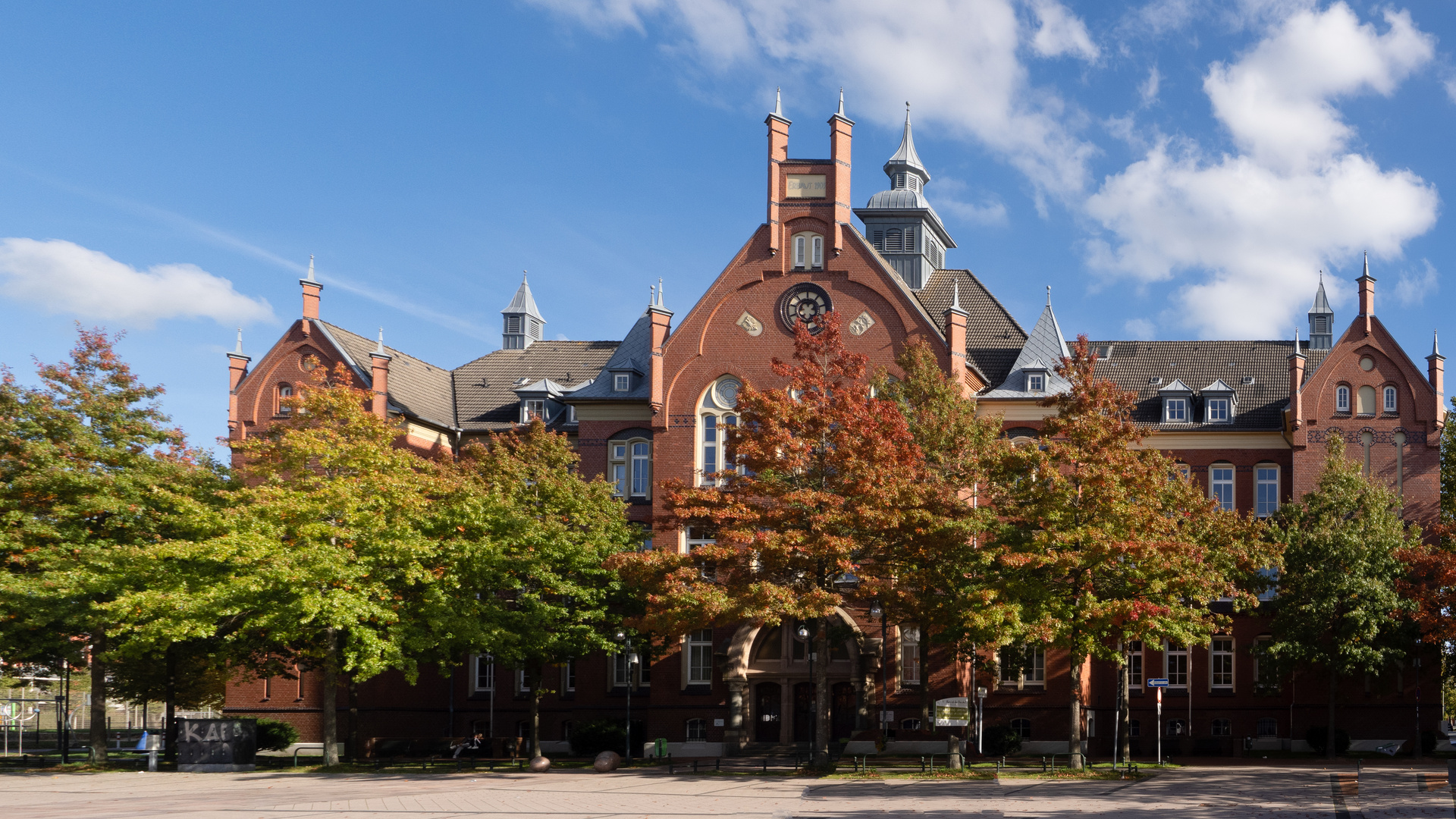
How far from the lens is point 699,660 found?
160 feet

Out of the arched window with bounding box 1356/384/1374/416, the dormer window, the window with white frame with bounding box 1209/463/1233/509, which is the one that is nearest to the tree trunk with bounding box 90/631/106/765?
the dormer window

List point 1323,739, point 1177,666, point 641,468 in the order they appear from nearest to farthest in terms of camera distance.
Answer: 1. point 1323,739
2. point 1177,666
3. point 641,468

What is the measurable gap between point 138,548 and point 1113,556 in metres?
25.6

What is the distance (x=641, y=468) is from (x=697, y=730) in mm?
9888

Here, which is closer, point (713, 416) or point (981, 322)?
point (713, 416)

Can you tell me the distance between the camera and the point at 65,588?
36.2 metres

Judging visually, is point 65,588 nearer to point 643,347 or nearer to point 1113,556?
point 643,347

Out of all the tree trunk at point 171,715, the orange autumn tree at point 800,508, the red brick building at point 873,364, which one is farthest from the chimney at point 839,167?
the tree trunk at point 171,715

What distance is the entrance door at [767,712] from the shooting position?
158 feet

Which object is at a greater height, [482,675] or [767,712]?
[482,675]

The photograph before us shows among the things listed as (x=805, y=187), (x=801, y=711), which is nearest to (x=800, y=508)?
(x=801, y=711)

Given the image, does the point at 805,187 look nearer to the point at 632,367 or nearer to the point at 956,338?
the point at 956,338

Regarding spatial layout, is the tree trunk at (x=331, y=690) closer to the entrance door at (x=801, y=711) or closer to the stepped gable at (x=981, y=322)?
the entrance door at (x=801, y=711)

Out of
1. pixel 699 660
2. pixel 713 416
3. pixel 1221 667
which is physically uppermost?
pixel 713 416
